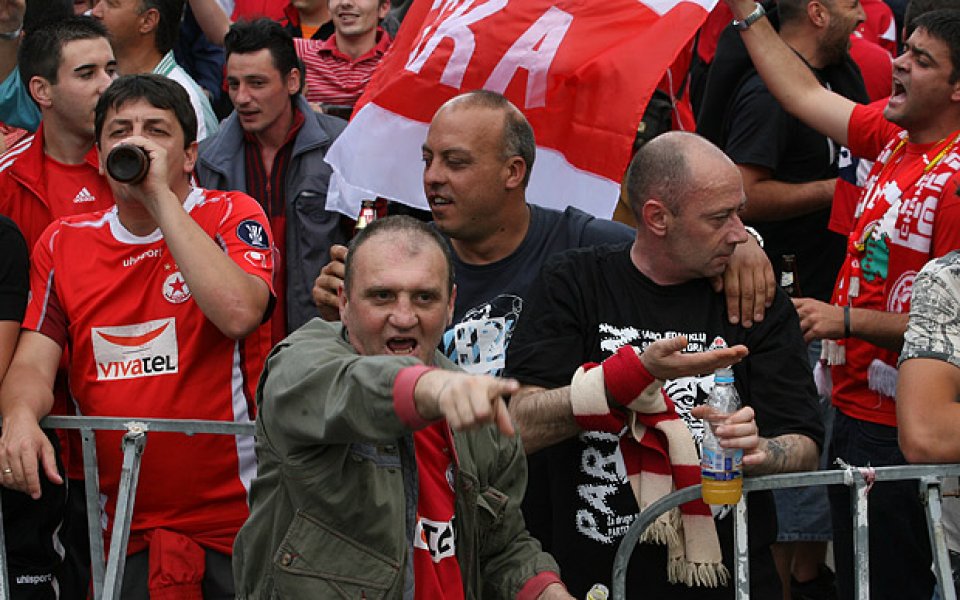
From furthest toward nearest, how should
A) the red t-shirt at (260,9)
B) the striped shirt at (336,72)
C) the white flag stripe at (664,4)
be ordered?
the red t-shirt at (260,9) < the striped shirt at (336,72) < the white flag stripe at (664,4)

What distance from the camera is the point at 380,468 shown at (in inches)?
136

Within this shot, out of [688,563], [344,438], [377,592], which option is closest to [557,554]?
[688,563]

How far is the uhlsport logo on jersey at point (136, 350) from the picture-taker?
4648 mm

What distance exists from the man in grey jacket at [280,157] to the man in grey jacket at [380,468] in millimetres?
2084

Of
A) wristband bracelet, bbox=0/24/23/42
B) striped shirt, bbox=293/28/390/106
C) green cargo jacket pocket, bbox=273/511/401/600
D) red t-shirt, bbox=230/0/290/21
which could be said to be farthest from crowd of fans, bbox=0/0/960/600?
red t-shirt, bbox=230/0/290/21

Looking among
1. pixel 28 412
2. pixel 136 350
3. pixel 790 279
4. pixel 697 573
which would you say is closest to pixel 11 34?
pixel 136 350

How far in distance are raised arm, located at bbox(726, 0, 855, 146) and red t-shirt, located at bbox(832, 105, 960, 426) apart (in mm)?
377

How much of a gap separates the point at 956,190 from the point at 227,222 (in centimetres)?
248

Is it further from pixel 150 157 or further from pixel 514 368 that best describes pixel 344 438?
pixel 150 157

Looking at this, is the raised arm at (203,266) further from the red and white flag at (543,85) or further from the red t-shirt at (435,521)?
the red and white flag at (543,85)

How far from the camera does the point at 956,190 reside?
474 cm

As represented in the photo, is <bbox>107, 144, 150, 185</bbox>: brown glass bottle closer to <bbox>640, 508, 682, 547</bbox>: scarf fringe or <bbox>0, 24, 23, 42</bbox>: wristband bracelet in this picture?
<bbox>640, 508, 682, 547</bbox>: scarf fringe

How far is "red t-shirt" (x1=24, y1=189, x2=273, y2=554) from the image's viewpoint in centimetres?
464

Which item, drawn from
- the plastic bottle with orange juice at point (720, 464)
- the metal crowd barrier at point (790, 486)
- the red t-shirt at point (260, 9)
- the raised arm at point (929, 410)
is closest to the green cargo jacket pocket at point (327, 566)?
the metal crowd barrier at point (790, 486)
